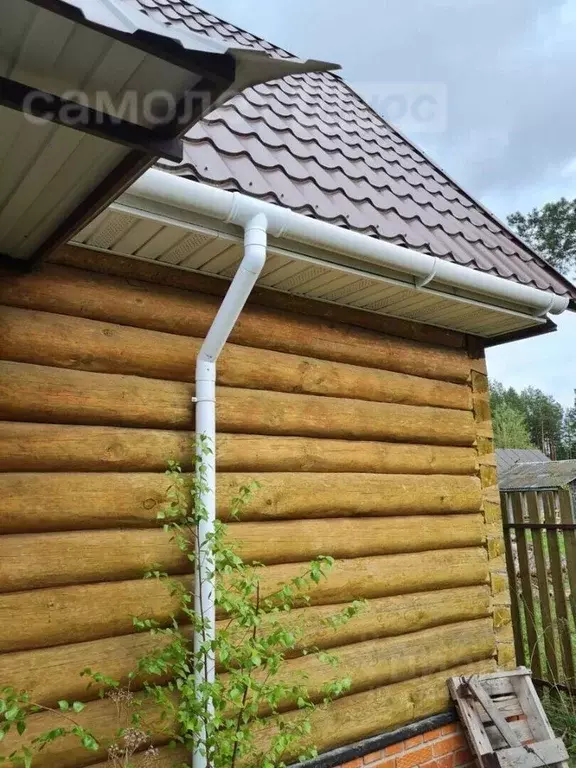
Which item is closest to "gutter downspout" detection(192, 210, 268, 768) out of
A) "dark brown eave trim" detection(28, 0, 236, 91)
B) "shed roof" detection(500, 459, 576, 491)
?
"dark brown eave trim" detection(28, 0, 236, 91)

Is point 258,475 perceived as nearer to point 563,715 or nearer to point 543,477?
point 563,715

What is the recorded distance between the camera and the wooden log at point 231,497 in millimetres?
2176

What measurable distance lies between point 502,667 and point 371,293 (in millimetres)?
2460

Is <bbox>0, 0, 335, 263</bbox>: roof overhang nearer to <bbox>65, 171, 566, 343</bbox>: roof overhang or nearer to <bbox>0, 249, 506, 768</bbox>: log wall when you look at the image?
<bbox>65, 171, 566, 343</bbox>: roof overhang

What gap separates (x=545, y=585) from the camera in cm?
440

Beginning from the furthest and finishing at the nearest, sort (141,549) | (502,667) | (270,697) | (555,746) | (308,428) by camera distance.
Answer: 1. (502,667)
2. (555,746)
3. (308,428)
4. (141,549)
5. (270,697)

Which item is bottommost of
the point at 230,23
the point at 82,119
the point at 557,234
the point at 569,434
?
the point at 82,119

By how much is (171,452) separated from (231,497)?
36cm

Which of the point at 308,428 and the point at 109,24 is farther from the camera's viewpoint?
the point at 308,428

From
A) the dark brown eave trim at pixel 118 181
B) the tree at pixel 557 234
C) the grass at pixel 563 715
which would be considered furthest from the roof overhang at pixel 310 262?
the tree at pixel 557 234

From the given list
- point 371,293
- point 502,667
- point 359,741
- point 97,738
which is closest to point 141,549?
point 97,738

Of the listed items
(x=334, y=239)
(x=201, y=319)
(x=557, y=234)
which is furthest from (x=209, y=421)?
(x=557, y=234)

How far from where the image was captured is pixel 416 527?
336 cm

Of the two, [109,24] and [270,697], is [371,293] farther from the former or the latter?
[109,24]
